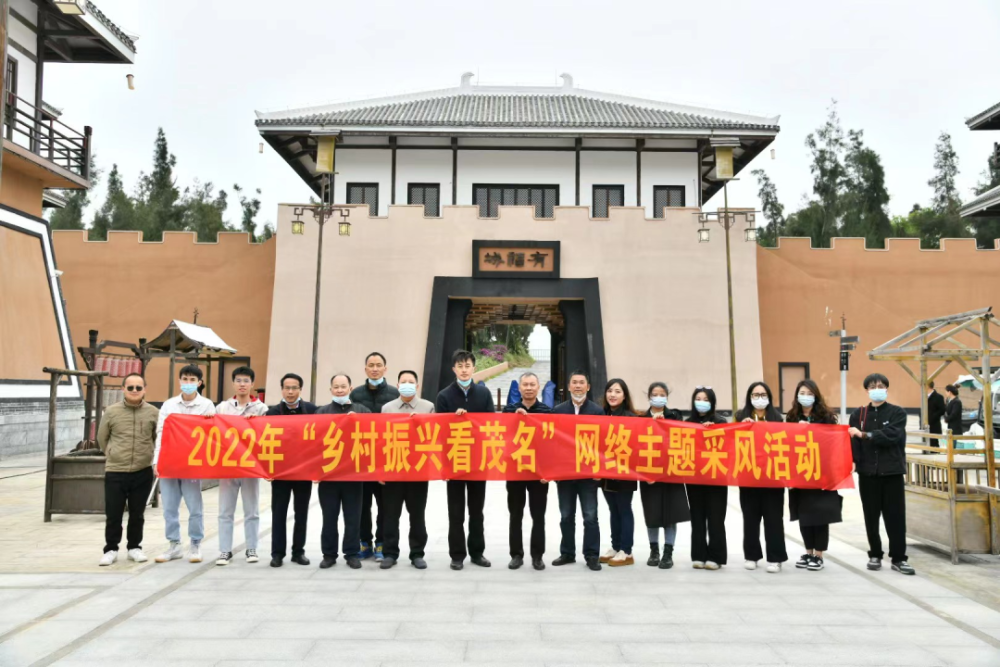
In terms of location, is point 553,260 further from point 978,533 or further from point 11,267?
point 978,533

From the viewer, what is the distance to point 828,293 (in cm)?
2186

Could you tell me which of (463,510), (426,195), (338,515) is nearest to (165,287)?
(426,195)

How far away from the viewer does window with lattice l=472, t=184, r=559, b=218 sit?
21359 mm

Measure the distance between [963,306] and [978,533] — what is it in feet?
59.5

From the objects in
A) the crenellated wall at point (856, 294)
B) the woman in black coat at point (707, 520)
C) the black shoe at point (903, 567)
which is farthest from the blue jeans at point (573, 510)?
the crenellated wall at point (856, 294)

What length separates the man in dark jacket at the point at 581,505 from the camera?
6203mm

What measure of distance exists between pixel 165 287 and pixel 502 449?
18.7 meters

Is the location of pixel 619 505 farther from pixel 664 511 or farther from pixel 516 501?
pixel 516 501

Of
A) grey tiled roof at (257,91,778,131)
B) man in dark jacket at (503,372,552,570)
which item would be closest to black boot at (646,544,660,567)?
man in dark jacket at (503,372,552,570)

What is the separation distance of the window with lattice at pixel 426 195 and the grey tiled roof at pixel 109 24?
770cm

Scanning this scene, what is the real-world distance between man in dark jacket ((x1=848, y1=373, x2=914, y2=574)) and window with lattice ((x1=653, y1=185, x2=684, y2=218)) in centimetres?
1555

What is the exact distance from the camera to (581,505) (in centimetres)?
623

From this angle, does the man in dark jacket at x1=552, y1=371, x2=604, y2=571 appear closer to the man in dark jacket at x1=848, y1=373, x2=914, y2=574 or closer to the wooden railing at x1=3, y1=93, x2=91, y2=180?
the man in dark jacket at x1=848, y1=373, x2=914, y2=574

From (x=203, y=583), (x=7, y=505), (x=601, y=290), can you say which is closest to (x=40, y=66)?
(x=7, y=505)
